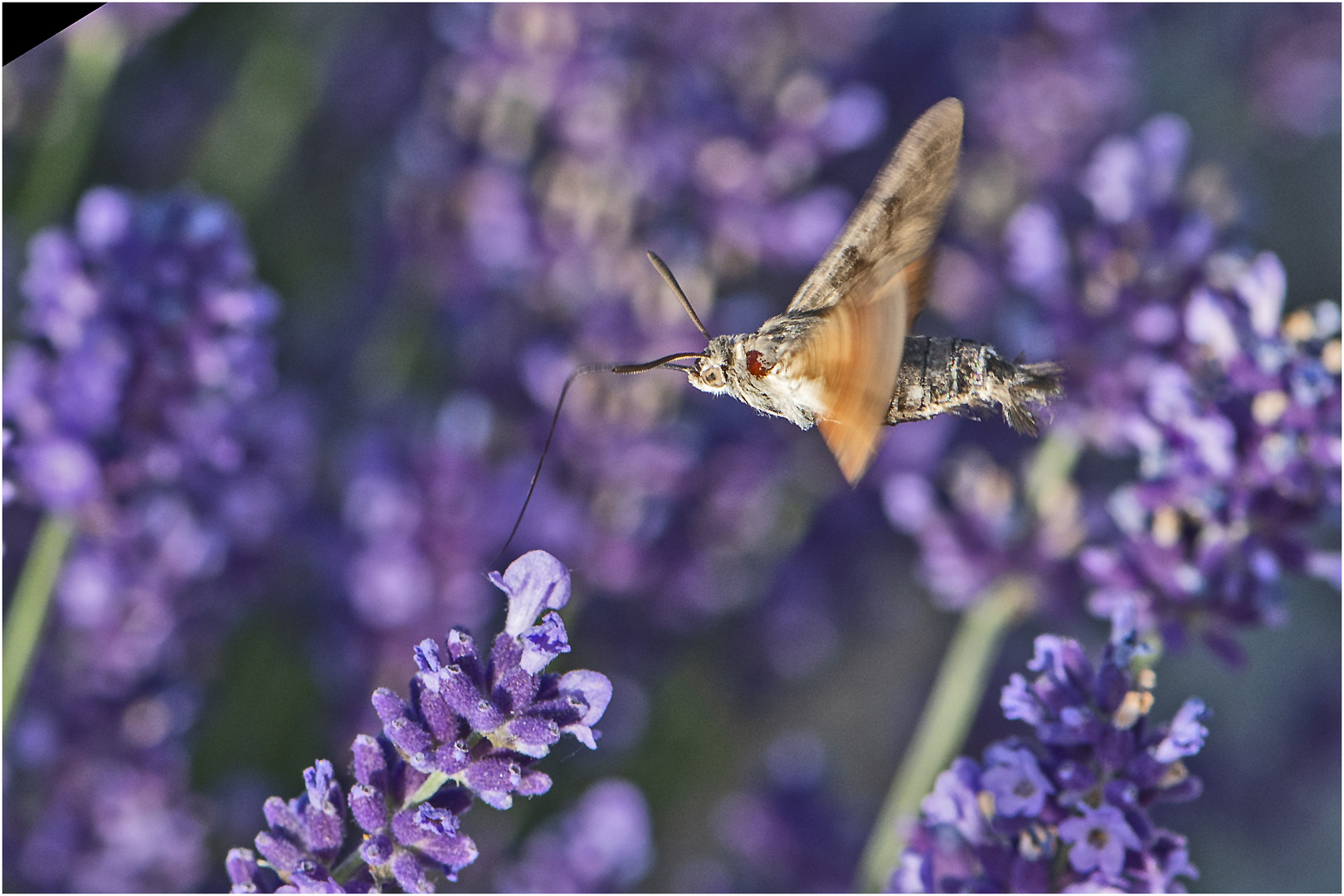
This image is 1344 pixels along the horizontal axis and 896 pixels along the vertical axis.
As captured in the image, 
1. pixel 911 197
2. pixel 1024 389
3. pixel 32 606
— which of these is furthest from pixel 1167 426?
pixel 32 606

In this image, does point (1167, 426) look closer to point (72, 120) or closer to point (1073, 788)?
point (1073, 788)

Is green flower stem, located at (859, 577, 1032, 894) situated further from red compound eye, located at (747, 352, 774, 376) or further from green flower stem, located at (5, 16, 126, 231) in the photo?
green flower stem, located at (5, 16, 126, 231)

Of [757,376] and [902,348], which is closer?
[902,348]

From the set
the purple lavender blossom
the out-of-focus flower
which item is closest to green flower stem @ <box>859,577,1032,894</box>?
the purple lavender blossom

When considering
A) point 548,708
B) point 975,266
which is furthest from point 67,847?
point 975,266

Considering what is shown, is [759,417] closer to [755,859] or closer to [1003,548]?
[1003,548]
